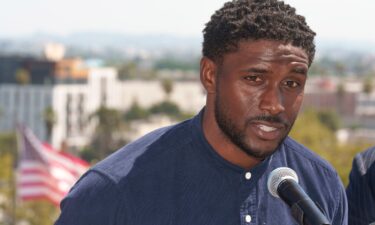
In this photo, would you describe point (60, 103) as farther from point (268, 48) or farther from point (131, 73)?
point (268, 48)

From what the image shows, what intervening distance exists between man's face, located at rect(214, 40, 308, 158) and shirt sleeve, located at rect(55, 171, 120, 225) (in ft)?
1.44

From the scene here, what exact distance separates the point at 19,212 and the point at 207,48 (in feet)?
127

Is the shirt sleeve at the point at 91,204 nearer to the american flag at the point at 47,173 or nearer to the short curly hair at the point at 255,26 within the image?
the short curly hair at the point at 255,26

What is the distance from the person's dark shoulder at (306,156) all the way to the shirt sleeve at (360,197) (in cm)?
38

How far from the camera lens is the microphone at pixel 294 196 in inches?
107

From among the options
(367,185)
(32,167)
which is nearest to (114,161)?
(367,185)

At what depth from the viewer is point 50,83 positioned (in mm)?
110062

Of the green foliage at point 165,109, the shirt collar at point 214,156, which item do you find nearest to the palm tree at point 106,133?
the green foliage at point 165,109

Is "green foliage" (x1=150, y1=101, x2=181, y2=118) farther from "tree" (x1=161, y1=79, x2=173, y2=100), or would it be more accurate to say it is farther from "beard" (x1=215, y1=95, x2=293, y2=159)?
"beard" (x1=215, y1=95, x2=293, y2=159)

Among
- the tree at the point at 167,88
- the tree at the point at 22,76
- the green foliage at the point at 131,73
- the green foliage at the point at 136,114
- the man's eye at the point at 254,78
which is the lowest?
the green foliage at the point at 136,114

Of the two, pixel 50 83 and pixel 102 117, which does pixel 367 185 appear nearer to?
pixel 102 117

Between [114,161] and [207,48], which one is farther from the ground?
[207,48]

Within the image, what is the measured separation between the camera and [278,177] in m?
3.01

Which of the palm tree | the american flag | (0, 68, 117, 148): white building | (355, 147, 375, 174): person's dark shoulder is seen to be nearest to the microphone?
(355, 147, 375, 174): person's dark shoulder
